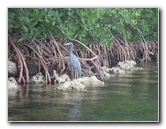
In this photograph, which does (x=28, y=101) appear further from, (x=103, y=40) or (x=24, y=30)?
(x=103, y=40)

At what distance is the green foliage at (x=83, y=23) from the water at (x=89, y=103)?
76cm

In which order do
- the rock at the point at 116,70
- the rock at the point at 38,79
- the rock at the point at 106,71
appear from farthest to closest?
the rock at the point at 116,70 < the rock at the point at 106,71 < the rock at the point at 38,79

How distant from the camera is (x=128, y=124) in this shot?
644cm

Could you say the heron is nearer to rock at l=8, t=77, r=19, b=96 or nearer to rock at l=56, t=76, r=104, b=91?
rock at l=56, t=76, r=104, b=91

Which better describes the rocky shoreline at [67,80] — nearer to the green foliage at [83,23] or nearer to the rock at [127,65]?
the rock at [127,65]

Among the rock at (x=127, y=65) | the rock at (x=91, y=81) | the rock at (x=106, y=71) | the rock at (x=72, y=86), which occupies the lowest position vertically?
the rock at (x=72, y=86)

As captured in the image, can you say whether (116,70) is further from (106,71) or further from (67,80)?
(67,80)

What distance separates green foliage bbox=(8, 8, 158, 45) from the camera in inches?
297

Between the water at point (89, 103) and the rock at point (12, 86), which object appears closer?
the water at point (89, 103)

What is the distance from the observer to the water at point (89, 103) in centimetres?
661

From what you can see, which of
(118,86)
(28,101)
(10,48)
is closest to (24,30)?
(10,48)

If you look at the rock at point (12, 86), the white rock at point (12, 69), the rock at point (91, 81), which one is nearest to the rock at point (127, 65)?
the rock at point (91, 81)

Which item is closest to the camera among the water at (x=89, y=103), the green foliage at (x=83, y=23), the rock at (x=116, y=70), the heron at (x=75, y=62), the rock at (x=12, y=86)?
the water at (x=89, y=103)

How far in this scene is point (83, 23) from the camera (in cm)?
825
